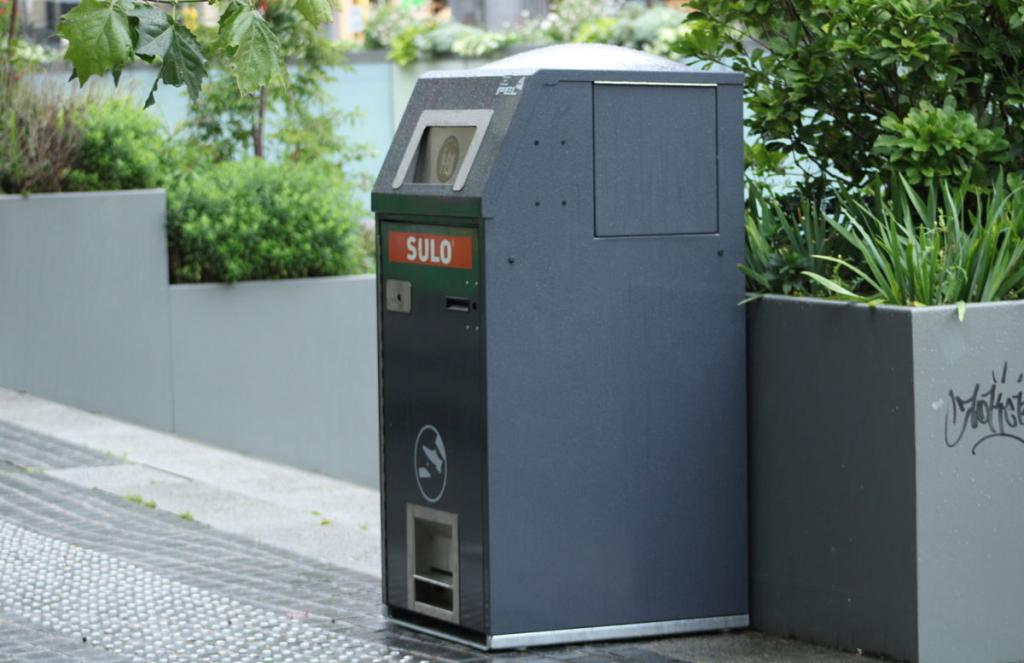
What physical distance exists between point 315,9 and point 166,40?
37 cm

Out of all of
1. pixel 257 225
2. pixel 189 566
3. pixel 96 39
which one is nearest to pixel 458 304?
pixel 96 39

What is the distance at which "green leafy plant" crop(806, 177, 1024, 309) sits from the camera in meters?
5.48

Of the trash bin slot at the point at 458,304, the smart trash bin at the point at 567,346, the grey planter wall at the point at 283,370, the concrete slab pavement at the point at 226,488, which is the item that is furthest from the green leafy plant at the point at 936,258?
the grey planter wall at the point at 283,370

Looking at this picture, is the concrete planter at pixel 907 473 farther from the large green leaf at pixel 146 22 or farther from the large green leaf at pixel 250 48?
the large green leaf at pixel 146 22

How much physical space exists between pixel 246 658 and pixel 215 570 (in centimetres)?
146

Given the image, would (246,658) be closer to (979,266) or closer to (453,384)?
(453,384)

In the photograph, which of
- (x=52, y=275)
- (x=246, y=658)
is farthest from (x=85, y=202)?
(x=246, y=658)

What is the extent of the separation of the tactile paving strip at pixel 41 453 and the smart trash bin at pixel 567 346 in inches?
154

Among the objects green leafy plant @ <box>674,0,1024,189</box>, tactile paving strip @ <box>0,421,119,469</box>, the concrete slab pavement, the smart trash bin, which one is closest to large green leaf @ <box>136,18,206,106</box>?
the smart trash bin

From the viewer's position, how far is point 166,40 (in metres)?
4.06

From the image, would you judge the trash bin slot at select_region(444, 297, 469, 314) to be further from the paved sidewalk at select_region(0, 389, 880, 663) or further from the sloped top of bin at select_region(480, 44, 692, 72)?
the paved sidewalk at select_region(0, 389, 880, 663)

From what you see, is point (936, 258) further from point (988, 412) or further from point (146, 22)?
point (146, 22)

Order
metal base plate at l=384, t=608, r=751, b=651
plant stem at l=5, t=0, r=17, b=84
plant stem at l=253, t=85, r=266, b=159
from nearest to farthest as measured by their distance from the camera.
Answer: metal base plate at l=384, t=608, r=751, b=651
plant stem at l=5, t=0, r=17, b=84
plant stem at l=253, t=85, r=266, b=159

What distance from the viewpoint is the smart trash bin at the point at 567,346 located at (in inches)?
219
